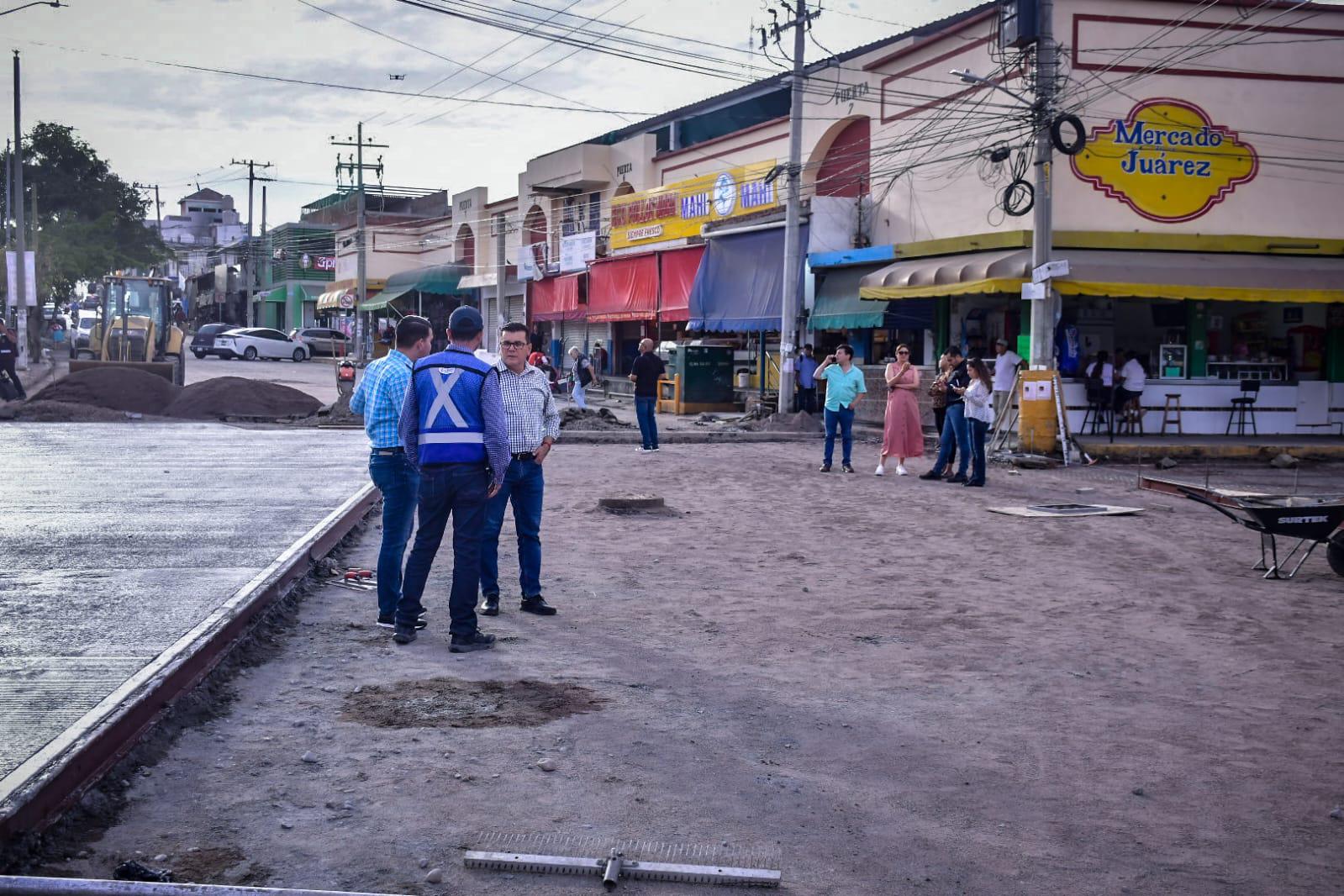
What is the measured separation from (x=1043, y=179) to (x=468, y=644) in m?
15.0

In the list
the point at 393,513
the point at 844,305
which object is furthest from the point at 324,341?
the point at 393,513

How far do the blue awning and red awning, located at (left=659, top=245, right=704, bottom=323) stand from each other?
1.08m

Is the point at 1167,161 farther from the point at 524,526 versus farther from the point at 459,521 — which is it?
the point at 459,521

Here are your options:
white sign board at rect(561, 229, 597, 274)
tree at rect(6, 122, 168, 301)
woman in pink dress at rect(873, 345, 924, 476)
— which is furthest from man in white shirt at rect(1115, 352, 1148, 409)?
tree at rect(6, 122, 168, 301)

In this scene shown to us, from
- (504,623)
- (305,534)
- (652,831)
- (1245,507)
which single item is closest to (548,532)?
(305,534)

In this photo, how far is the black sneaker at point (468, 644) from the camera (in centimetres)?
734

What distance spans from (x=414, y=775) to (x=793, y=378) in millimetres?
23863

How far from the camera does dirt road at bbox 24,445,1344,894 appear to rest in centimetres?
438

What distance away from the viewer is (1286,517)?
31.4 ft

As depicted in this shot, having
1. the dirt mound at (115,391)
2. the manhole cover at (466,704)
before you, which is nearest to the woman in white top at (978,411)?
the manhole cover at (466,704)

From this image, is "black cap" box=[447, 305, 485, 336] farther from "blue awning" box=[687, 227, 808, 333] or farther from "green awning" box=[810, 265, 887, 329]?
"blue awning" box=[687, 227, 808, 333]

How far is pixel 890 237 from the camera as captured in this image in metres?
28.8

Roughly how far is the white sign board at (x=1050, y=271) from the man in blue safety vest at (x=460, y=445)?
1366 centimetres

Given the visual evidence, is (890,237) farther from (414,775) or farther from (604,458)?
(414,775)
